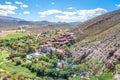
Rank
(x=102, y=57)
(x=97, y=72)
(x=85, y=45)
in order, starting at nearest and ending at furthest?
(x=97, y=72) → (x=102, y=57) → (x=85, y=45)

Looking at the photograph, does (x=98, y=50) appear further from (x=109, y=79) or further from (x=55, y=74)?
(x=109, y=79)

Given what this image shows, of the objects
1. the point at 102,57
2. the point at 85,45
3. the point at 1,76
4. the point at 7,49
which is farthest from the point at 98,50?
the point at 7,49

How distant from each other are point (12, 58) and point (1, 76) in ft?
167

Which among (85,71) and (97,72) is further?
(85,71)

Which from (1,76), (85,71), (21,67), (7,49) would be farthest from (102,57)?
(7,49)

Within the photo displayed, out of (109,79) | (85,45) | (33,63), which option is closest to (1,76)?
(33,63)

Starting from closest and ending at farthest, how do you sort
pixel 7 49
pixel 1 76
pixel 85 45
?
pixel 1 76 < pixel 85 45 < pixel 7 49

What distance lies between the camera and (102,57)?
444 ft

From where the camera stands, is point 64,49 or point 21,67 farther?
point 64,49

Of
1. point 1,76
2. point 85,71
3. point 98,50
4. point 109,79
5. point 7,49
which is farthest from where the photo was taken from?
point 7,49

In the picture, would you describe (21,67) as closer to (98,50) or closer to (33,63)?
(33,63)

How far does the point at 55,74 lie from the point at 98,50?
129 ft

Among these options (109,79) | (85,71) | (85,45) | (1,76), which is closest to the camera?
(109,79)

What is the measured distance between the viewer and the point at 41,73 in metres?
126
